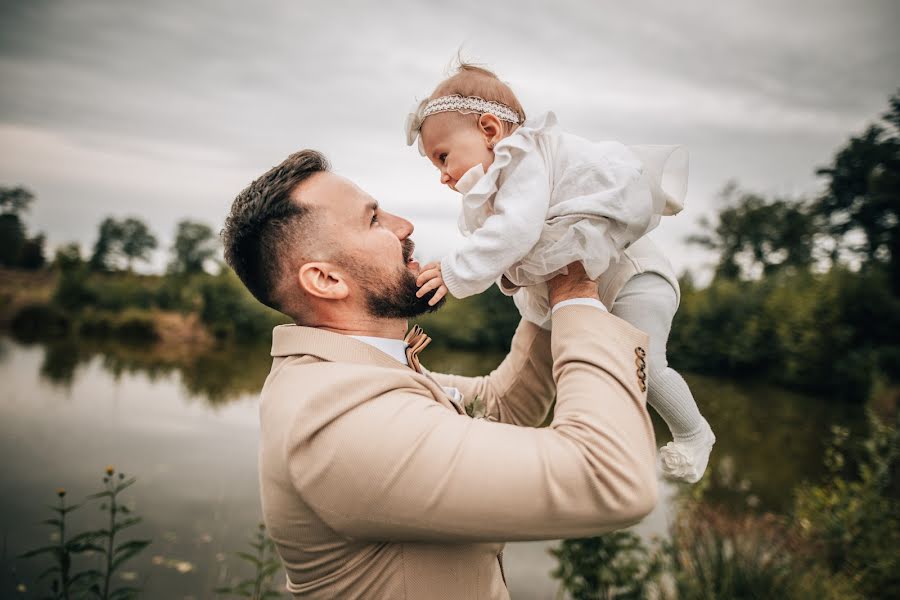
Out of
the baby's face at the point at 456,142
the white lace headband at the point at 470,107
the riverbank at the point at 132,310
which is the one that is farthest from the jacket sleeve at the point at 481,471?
the riverbank at the point at 132,310

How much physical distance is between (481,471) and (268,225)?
3.15ft

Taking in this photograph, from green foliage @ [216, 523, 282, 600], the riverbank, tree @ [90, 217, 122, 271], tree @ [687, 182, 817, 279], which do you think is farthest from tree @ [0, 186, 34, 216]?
tree @ [687, 182, 817, 279]

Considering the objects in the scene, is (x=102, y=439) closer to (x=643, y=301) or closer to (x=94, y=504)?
(x=94, y=504)

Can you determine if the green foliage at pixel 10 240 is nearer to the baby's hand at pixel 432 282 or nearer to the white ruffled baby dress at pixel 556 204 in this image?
the baby's hand at pixel 432 282

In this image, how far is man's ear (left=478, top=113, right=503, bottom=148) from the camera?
6.18 feet

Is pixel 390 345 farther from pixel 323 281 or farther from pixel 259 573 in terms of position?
pixel 259 573

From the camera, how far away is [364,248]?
5.06 ft

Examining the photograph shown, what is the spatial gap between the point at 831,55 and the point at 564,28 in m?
23.0

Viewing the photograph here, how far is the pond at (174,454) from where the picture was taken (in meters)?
5.71

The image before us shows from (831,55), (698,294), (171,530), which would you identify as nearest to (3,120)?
(171,530)

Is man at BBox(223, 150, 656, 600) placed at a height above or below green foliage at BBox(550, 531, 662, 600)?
above

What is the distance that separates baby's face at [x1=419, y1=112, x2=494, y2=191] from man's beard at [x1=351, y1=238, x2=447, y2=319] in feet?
1.61

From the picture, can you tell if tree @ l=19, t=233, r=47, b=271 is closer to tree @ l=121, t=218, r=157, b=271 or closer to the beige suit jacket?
tree @ l=121, t=218, r=157, b=271

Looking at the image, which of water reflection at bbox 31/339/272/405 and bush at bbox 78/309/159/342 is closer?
water reflection at bbox 31/339/272/405
